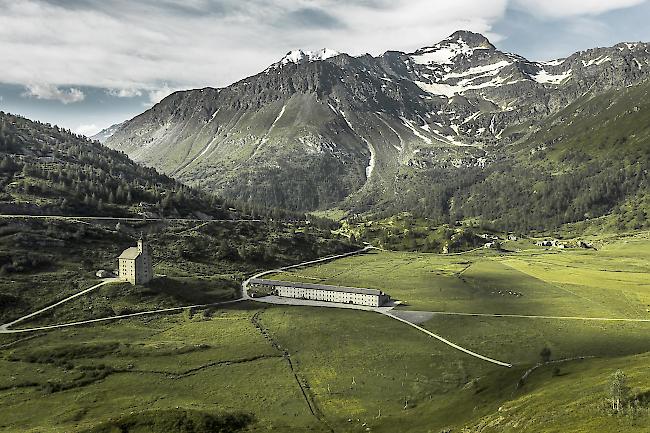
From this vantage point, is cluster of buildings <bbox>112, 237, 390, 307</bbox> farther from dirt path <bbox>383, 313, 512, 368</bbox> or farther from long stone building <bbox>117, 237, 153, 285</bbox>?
dirt path <bbox>383, 313, 512, 368</bbox>

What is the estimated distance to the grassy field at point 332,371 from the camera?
7306 cm

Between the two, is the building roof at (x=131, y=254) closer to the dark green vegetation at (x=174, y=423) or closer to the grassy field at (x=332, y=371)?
the grassy field at (x=332, y=371)

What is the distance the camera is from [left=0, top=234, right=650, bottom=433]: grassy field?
73.1m

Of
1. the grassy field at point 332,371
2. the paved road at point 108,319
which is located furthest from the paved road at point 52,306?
the grassy field at point 332,371

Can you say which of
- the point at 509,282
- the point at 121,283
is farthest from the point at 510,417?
the point at 509,282

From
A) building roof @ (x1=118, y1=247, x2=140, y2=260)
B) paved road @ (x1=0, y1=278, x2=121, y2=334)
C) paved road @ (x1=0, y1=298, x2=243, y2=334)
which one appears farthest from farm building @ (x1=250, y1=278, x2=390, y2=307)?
paved road @ (x1=0, y1=278, x2=121, y2=334)

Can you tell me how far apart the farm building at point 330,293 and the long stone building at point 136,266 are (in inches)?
1448

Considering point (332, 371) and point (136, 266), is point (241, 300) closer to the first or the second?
point (136, 266)

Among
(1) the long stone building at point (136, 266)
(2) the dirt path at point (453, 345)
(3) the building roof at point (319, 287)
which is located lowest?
(2) the dirt path at point (453, 345)

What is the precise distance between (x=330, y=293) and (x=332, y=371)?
58861mm

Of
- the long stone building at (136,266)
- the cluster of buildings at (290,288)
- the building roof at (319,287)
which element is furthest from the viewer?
the building roof at (319,287)

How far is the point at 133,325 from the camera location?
124 m

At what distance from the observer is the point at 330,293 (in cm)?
15812

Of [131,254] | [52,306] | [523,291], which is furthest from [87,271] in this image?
[523,291]
